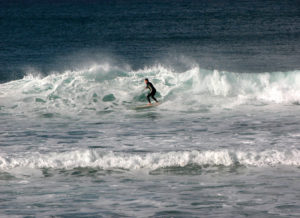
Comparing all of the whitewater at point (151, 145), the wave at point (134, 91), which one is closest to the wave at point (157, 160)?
the whitewater at point (151, 145)

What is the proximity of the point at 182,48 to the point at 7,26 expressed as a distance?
35868mm

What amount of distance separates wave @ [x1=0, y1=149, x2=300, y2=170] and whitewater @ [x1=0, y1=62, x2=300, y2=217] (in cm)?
3

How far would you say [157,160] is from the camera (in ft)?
52.5

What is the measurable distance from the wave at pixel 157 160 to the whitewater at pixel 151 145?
3cm

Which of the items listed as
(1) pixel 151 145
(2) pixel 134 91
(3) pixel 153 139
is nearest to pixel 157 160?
(1) pixel 151 145

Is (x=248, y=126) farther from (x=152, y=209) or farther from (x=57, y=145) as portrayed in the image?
(x=152, y=209)

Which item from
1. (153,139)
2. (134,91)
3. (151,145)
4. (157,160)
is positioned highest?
(134,91)

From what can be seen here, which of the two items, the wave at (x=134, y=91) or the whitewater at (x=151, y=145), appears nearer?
the whitewater at (x=151, y=145)

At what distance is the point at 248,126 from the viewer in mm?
20375

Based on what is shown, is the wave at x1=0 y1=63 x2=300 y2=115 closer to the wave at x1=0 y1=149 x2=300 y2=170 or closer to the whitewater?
the whitewater

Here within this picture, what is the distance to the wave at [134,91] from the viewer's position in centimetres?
2478

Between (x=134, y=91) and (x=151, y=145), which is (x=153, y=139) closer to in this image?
(x=151, y=145)

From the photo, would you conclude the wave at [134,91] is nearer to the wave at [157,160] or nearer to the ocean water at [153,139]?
the ocean water at [153,139]

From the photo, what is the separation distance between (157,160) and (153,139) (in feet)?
9.12
